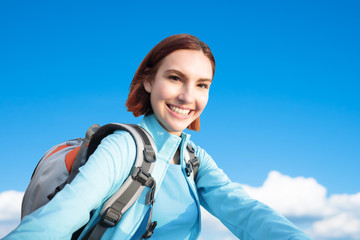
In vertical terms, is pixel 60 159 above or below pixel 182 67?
below

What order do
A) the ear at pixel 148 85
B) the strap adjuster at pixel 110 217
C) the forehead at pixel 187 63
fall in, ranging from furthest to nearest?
the ear at pixel 148 85
the forehead at pixel 187 63
the strap adjuster at pixel 110 217

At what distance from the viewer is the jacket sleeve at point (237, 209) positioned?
8.34ft

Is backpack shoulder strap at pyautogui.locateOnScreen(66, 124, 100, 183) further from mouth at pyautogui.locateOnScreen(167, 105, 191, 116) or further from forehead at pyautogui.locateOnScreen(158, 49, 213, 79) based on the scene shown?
forehead at pyautogui.locateOnScreen(158, 49, 213, 79)

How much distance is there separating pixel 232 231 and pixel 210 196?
1.45 ft

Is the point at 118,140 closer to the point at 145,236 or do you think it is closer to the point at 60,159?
the point at 60,159

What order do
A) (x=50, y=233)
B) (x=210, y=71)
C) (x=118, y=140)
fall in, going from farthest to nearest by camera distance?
(x=210, y=71) → (x=118, y=140) → (x=50, y=233)

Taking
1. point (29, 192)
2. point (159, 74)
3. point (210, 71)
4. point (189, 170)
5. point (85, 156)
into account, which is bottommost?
point (29, 192)

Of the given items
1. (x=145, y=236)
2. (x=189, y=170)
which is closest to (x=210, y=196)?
(x=189, y=170)

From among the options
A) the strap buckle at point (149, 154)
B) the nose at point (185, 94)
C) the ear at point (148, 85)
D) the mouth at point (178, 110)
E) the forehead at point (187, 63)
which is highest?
the forehead at point (187, 63)

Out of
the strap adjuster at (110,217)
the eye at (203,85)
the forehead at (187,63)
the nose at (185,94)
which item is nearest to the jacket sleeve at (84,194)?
the strap adjuster at (110,217)

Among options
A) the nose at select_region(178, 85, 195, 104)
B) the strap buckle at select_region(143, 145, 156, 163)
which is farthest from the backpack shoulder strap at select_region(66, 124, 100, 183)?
the nose at select_region(178, 85, 195, 104)

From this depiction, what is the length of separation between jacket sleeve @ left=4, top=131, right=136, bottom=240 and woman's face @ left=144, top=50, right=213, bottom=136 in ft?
1.96

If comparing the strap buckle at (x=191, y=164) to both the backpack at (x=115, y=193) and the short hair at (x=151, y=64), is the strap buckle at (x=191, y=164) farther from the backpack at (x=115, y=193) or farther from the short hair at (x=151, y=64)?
the short hair at (x=151, y=64)

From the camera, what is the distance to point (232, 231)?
3.04 m
